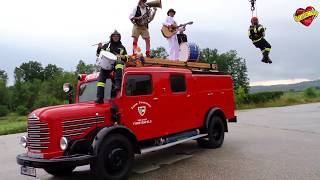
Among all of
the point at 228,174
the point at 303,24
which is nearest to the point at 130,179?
the point at 228,174

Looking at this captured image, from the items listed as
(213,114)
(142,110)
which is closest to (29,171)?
(142,110)

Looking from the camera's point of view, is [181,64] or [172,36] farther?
[172,36]

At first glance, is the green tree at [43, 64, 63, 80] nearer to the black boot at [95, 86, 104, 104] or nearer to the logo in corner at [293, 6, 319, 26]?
the logo in corner at [293, 6, 319, 26]

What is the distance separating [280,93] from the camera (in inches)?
1569

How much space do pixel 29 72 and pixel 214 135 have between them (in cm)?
8895

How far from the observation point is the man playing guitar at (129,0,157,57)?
11188 mm

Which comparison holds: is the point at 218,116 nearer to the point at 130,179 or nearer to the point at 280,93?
the point at 130,179

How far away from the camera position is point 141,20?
11242mm

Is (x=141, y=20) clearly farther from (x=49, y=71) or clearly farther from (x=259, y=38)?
(x=49, y=71)

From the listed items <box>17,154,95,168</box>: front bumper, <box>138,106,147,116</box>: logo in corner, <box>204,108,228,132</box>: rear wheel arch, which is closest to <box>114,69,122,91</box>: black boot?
<box>138,106,147,116</box>: logo in corner

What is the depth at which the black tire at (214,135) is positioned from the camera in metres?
11.5

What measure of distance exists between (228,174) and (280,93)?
3302 centimetres

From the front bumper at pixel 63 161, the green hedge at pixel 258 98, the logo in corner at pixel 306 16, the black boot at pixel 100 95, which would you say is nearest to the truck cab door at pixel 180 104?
the black boot at pixel 100 95

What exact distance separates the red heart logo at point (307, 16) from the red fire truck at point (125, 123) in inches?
110
